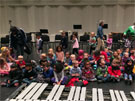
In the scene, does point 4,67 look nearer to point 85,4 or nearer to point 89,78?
point 89,78

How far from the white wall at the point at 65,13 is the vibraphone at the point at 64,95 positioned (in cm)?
1030

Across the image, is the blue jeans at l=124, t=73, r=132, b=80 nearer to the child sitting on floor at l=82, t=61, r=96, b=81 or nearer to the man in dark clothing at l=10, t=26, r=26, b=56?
the child sitting on floor at l=82, t=61, r=96, b=81

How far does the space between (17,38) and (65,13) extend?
7.43 m

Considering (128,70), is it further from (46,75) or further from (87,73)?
(46,75)

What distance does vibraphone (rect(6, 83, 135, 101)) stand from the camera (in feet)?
9.96

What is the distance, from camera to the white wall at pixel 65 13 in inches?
511

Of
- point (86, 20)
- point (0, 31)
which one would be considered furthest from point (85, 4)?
point (0, 31)

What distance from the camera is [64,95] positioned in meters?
3.27

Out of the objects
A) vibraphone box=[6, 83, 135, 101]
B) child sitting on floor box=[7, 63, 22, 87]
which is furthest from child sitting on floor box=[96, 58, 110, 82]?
child sitting on floor box=[7, 63, 22, 87]

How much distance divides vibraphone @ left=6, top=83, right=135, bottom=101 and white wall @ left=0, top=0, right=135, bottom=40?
10304 mm

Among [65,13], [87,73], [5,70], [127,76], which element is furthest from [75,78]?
[65,13]

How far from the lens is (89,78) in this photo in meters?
5.66

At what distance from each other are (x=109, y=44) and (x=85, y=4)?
506 centimetres

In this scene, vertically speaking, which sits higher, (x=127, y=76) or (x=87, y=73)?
(x=87, y=73)
